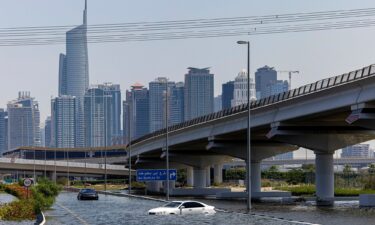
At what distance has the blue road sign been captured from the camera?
83250mm

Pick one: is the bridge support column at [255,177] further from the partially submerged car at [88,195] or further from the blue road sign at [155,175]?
the partially submerged car at [88,195]

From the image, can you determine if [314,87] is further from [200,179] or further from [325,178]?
[200,179]

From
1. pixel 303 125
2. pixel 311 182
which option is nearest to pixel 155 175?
pixel 303 125

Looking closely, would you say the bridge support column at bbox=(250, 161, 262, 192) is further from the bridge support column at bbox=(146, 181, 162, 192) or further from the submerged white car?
the submerged white car

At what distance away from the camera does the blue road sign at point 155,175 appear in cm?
8325

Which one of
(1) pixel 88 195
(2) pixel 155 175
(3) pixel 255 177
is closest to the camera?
(1) pixel 88 195

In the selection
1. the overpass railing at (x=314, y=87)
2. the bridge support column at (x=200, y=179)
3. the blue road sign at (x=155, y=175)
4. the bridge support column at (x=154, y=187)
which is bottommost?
the bridge support column at (x=154, y=187)

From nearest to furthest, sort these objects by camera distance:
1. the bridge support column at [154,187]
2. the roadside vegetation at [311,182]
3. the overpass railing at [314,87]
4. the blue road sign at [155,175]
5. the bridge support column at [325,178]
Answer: the overpass railing at [314,87] < the bridge support column at [325,178] < the blue road sign at [155,175] < the roadside vegetation at [311,182] < the bridge support column at [154,187]

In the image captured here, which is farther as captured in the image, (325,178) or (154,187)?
(154,187)

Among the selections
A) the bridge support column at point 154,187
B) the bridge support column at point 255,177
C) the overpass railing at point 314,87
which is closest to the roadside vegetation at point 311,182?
the bridge support column at point 255,177

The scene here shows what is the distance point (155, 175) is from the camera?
278 feet

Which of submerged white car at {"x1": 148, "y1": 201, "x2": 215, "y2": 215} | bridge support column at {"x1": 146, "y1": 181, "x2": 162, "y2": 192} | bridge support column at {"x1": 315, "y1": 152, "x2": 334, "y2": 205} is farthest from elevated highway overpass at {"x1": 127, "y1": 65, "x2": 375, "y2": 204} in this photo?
submerged white car at {"x1": 148, "y1": 201, "x2": 215, "y2": 215}

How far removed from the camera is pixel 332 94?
6122cm

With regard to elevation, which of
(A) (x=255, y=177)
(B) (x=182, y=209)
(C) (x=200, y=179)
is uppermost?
(A) (x=255, y=177)
